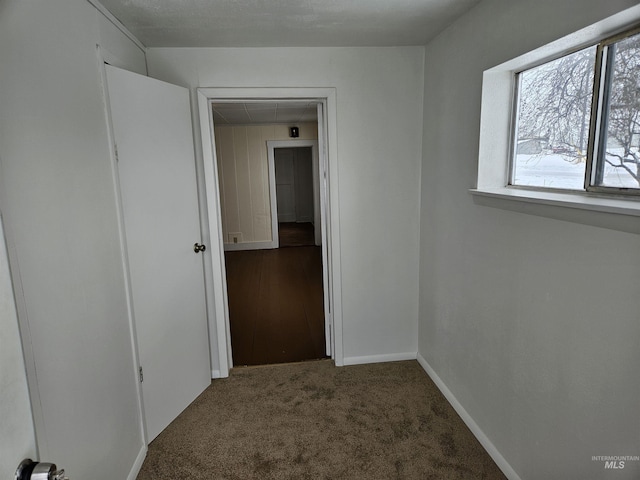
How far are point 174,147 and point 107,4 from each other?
0.76 metres

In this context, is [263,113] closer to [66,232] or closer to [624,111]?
[66,232]

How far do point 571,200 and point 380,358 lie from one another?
2054 millimetres

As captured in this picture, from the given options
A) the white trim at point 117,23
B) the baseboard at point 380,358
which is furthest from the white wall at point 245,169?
the baseboard at point 380,358

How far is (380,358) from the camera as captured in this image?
3.12 metres

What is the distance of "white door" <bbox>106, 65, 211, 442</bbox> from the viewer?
6.75 ft

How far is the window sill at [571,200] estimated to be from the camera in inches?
48.2

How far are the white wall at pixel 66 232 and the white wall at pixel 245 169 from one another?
482 centimetres

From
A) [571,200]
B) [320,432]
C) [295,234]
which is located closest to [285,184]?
[295,234]

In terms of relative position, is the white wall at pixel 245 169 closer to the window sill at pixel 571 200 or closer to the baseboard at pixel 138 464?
the baseboard at pixel 138 464

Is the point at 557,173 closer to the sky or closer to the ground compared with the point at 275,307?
closer to the sky

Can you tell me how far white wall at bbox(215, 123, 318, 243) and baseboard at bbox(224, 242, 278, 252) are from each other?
0.12 metres

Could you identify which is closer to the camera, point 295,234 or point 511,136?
point 511,136

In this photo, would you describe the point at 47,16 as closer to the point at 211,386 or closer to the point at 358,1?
the point at 358,1

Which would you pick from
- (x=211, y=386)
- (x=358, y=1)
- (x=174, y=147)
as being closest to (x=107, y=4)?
(x=174, y=147)
